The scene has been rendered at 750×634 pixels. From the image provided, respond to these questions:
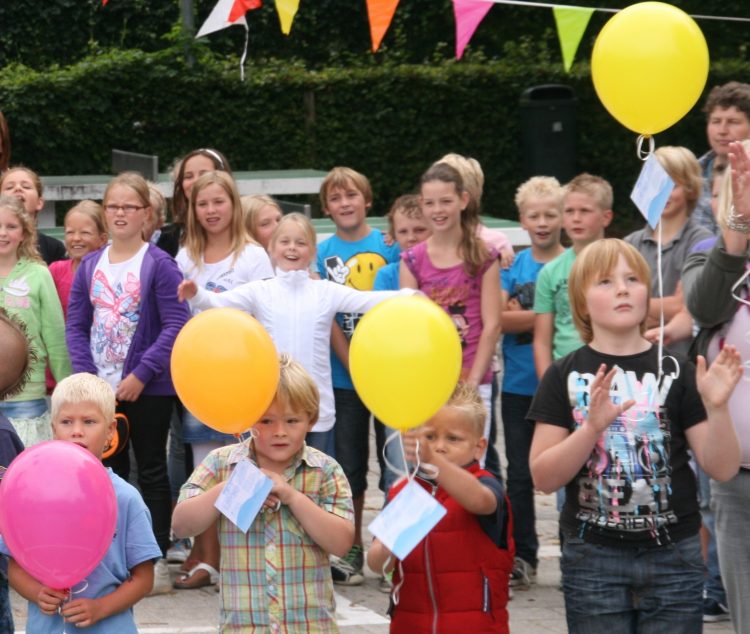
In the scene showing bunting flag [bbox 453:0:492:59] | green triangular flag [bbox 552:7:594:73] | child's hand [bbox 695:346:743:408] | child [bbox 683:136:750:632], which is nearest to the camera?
child's hand [bbox 695:346:743:408]

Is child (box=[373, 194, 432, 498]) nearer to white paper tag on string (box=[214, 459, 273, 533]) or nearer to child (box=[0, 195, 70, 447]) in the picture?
child (box=[0, 195, 70, 447])

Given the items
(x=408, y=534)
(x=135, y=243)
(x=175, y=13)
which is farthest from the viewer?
(x=175, y=13)

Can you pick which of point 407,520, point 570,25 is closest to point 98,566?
point 407,520

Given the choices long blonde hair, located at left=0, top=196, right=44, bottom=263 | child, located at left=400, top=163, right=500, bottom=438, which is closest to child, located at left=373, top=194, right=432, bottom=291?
child, located at left=400, top=163, right=500, bottom=438

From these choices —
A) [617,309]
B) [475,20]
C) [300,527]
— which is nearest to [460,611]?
[300,527]

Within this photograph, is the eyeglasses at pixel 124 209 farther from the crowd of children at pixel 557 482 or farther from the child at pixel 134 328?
the crowd of children at pixel 557 482

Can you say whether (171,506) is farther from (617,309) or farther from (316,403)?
(617,309)

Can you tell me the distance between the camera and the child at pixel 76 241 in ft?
22.1

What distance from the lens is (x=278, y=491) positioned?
12.8 feet

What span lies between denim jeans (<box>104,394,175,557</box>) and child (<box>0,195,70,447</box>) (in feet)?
1.20

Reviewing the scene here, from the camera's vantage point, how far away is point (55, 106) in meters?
15.9

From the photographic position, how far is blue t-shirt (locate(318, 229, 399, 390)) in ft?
21.9

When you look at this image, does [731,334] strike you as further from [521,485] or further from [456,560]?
[521,485]

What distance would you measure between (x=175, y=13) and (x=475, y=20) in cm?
1195
